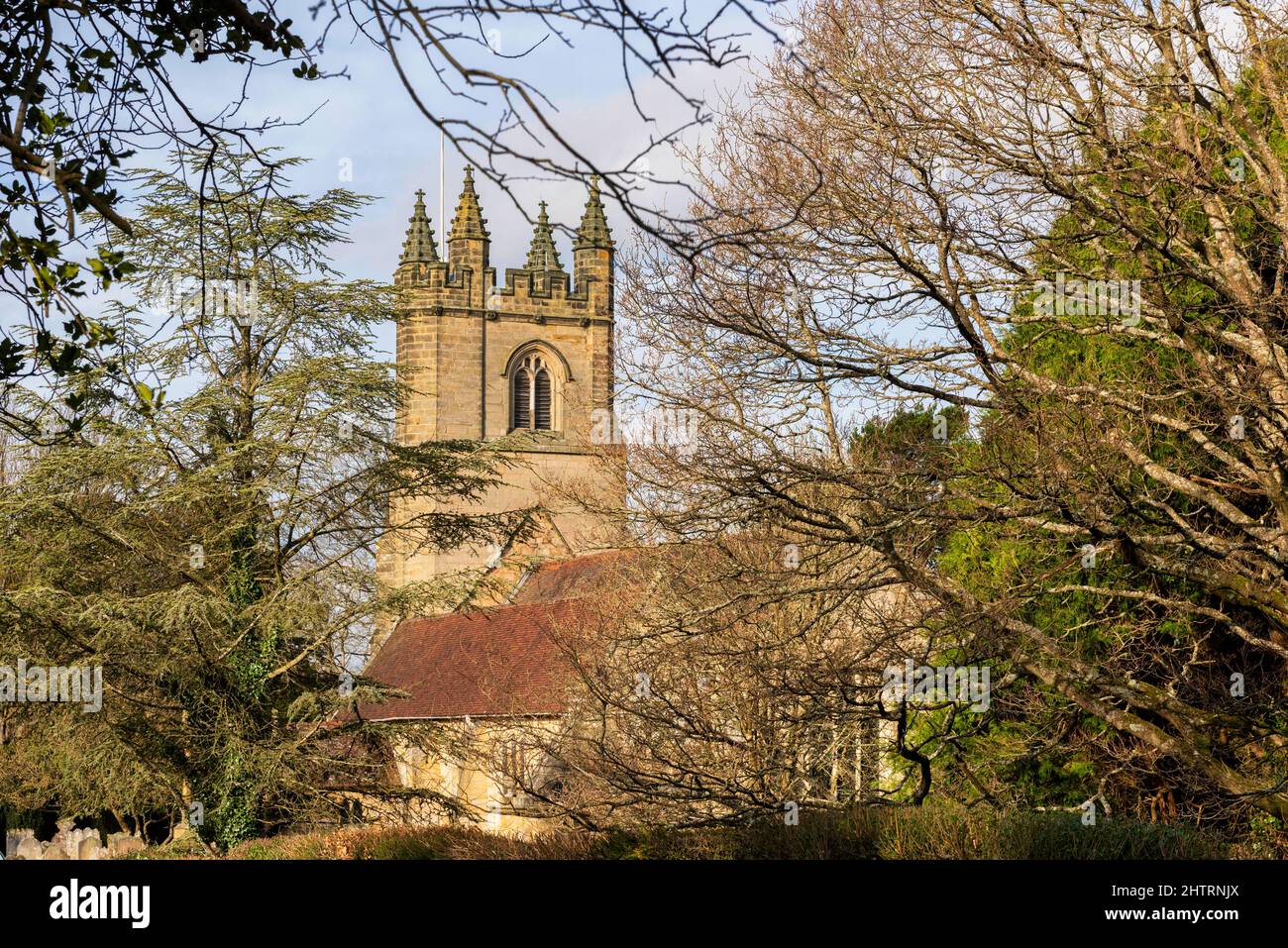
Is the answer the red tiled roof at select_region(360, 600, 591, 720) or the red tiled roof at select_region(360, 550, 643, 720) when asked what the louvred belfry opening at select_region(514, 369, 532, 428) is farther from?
the red tiled roof at select_region(360, 600, 591, 720)

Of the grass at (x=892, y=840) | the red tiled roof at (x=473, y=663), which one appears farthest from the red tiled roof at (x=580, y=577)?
the grass at (x=892, y=840)

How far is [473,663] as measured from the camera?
112ft

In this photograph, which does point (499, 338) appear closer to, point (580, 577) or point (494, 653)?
point (580, 577)

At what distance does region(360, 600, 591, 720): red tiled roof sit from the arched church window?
1727 centimetres

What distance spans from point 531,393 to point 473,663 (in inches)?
1026

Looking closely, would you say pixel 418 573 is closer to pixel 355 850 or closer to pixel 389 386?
pixel 389 386

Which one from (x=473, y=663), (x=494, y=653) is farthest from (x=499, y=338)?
(x=494, y=653)

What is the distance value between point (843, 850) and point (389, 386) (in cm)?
1416

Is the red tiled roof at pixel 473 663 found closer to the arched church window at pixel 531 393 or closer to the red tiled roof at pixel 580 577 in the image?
the red tiled roof at pixel 580 577

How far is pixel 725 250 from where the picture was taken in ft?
40.1

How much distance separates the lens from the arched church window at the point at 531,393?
192 ft

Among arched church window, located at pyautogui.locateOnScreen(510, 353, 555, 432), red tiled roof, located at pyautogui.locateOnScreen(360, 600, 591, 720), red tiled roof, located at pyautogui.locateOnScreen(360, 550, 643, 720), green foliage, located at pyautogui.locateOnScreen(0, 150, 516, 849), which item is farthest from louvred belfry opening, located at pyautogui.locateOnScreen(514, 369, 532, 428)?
green foliage, located at pyautogui.locateOnScreen(0, 150, 516, 849)
